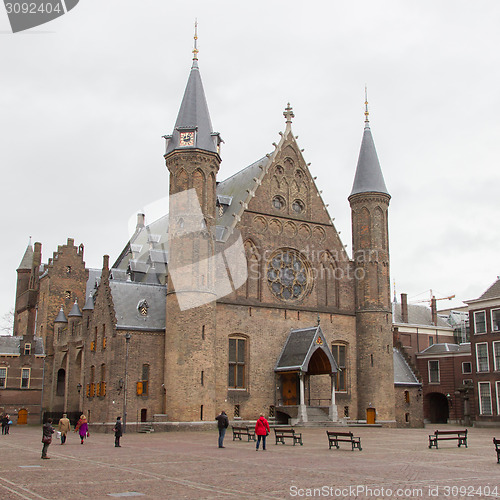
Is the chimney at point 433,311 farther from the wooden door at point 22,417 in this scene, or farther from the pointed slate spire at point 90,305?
the wooden door at point 22,417

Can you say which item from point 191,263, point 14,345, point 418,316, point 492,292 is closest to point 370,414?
point 492,292

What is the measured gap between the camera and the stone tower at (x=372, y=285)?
1871 inches

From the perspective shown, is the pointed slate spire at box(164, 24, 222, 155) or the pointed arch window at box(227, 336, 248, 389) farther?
the pointed slate spire at box(164, 24, 222, 155)

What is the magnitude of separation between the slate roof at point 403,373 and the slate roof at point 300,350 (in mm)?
10666

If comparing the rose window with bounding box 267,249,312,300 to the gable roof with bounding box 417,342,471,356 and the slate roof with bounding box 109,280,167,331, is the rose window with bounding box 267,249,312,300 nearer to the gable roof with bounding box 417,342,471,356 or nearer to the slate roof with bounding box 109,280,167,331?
the slate roof with bounding box 109,280,167,331

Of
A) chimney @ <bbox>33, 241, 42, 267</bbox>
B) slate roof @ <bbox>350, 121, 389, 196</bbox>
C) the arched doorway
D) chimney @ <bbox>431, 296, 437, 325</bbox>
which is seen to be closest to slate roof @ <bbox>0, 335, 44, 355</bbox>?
chimney @ <bbox>33, 241, 42, 267</bbox>

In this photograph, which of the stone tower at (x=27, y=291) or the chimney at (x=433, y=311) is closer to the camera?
the stone tower at (x=27, y=291)

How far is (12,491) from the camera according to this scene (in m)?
13.7

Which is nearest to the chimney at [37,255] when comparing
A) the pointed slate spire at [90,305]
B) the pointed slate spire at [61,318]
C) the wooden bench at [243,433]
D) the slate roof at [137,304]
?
the pointed slate spire at [61,318]

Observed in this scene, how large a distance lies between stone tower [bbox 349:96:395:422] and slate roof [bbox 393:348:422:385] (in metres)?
3.14

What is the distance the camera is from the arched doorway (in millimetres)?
65750

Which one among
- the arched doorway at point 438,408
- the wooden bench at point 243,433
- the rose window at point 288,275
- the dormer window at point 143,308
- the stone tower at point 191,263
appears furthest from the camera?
the arched doorway at point 438,408

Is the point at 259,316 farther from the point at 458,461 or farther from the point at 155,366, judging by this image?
the point at 458,461

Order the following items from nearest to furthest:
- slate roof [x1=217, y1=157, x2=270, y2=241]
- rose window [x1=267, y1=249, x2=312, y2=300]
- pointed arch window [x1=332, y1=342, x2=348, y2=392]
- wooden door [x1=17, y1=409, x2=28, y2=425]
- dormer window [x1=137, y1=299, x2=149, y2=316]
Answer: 1. dormer window [x1=137, y1=299, x2=149, y2=316]
2. slate roof [x1=217, y1=157, x2=270, y2=241]
3. rose window [x1=267, y1=249, x2=312, y2=300]
4. pointed arch window [x1=332, y1=342, x2=348, y2=392]
5. wooden door [x1=17, y1=409, x2=28, y2=425]
